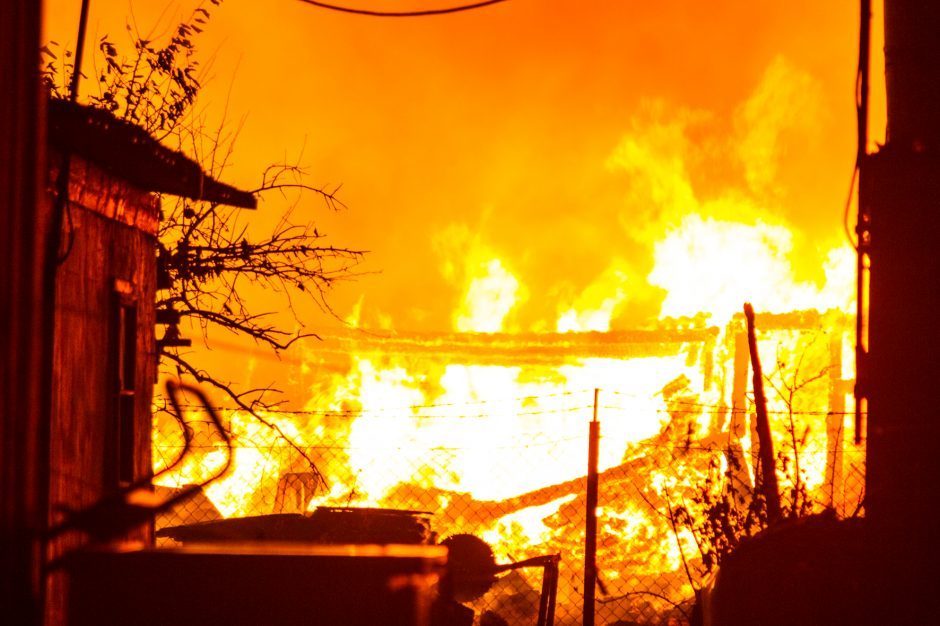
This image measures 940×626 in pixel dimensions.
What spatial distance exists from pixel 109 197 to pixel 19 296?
494 cm

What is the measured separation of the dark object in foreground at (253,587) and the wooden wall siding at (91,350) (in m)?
2.09

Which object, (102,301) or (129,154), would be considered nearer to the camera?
(129,154)

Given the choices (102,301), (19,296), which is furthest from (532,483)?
(19,296)

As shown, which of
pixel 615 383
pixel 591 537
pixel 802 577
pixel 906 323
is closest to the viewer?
pixel 906 323

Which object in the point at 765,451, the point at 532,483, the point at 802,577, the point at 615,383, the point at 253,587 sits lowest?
the point at 532,483

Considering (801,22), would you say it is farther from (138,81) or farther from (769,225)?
(138,81)

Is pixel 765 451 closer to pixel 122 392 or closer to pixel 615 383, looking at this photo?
pixel 122 392

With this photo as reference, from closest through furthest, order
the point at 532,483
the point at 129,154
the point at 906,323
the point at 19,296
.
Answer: the point at 19,296 < the point at 906,323 < the point at 129,154 < the point at 532,483

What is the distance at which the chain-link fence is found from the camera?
13.7m

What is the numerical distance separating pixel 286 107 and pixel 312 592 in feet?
65.7

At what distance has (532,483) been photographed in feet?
51.3

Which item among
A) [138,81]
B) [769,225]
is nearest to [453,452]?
[138,81]

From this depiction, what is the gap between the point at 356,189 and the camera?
79.4 feet

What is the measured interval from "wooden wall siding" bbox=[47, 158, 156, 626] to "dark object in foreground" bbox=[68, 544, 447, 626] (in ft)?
6.85
